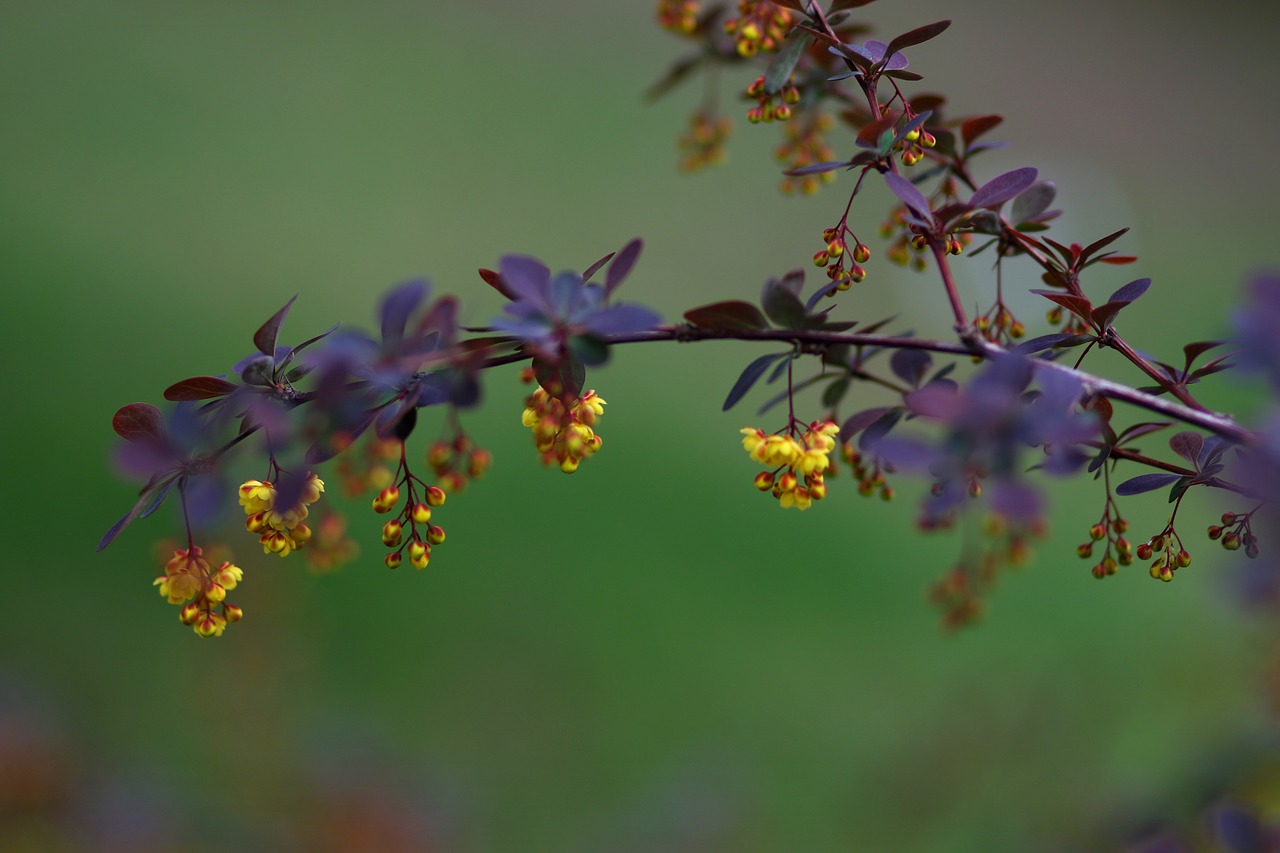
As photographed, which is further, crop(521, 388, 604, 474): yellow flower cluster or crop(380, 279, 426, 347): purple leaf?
crop(521, 388, 604, 474): yellow flower cluster

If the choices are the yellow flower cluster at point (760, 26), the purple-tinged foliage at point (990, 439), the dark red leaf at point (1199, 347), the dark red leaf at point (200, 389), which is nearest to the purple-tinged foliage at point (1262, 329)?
the purple-tinged foliage at point (990, 439)

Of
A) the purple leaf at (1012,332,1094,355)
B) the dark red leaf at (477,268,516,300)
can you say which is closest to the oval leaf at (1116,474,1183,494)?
the purple leaf at (1012,332,1094,355)

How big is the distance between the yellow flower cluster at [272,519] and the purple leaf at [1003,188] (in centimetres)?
57

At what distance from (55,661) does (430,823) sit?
1223 mm

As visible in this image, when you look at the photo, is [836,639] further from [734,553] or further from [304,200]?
[304,200]

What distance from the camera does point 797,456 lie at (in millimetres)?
821

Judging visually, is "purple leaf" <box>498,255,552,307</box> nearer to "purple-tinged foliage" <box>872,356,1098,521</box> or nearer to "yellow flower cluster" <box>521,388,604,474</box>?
Answer: "yellow flower cluster" <box>521,388,604,474</box>

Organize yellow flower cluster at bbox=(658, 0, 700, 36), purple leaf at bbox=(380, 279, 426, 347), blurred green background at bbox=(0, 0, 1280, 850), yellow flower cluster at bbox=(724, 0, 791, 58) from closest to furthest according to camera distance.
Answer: purple leaf at bbox=(380, 279, 426, 347), yellow flower cluster at bbox=(724, 0, 791, 58), yellow flower cluster at bbox=(658, 0, 700, 36), blurred green background at bbox=(0, 0, 1280, 850)

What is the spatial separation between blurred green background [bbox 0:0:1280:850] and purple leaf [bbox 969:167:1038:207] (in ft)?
1.91

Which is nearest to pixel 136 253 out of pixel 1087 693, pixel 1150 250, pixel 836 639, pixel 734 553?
pixel 734 553

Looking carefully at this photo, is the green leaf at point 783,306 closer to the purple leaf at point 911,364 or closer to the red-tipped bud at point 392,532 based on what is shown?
the purple leaf at point 911,364

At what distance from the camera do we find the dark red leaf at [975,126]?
37.3 inches

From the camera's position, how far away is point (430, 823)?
5.07 feet

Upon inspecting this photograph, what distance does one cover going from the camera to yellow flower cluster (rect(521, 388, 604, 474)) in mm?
786
